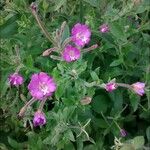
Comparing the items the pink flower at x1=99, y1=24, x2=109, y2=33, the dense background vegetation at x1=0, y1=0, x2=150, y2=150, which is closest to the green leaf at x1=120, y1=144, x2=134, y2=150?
the dense background vegetation at x1=0, y1=0, x2=150, y2=150

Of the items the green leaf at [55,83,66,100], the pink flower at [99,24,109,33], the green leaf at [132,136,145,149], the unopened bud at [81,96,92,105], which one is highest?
the pink flower at [99,24,109,33]

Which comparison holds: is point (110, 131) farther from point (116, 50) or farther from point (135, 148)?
point (116, 50)

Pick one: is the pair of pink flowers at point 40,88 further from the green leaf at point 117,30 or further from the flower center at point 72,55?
the green leaf at point 117,30

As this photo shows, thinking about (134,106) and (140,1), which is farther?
(134,106)

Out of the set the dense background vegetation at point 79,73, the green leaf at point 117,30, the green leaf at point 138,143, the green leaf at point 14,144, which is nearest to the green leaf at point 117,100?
the dense background vegetation at point 79,73

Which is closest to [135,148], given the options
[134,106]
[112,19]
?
[134,106]

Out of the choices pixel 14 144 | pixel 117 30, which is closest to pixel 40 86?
pixel 117 30

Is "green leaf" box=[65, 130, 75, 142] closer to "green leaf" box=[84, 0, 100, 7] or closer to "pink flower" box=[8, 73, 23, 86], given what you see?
"pink flower" box=[8, 73, 23, 86]
